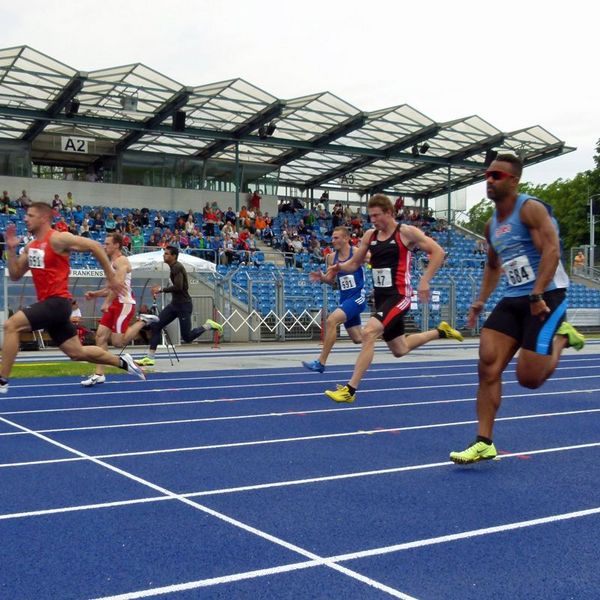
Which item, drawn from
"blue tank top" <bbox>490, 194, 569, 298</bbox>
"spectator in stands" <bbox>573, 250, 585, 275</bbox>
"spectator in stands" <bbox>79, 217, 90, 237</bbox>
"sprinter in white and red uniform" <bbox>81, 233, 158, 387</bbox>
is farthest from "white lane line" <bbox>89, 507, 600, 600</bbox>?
"spectator in stands" <bbox>573, 250, 585, 275</bbox>

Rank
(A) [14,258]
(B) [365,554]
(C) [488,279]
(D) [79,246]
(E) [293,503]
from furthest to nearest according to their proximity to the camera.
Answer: (A) [14,258] → (D) [79,246] → (C) [488,279] → (E) [293,503] → (B) [365,554]

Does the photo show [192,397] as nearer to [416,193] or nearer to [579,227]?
[416,193]

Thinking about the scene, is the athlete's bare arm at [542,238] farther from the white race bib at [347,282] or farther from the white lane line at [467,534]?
the white race bib at [347,282]

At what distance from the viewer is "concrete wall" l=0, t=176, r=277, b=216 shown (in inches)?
1310

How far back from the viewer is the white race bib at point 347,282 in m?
10.5

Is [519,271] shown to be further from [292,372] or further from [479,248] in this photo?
[479,248]

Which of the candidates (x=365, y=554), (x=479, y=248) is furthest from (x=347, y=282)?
(x=479, y=248)

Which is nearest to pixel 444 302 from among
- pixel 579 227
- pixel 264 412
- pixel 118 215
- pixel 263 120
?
pixel 263 120

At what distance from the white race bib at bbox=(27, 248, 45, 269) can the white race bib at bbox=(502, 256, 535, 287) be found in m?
4.48

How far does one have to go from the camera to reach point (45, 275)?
788 centimetres

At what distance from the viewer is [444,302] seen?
90.9 feet

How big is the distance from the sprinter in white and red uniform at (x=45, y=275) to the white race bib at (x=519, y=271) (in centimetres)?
389

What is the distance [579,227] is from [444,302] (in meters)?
51.4

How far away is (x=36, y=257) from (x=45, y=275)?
0.63 feet
